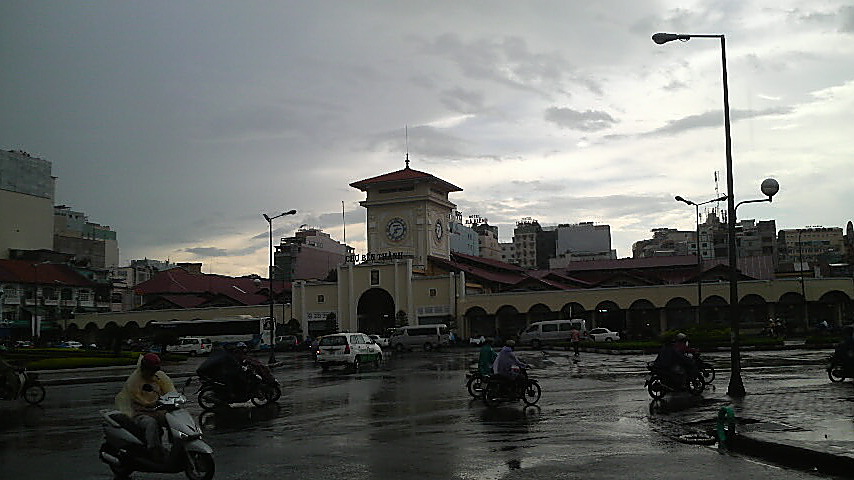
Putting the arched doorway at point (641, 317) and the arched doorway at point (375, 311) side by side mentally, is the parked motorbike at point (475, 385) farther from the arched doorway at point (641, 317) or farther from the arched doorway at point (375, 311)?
the arched doorway at point (375, 311)

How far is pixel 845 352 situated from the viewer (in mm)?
19109

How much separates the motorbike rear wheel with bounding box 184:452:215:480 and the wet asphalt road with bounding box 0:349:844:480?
1.80ft

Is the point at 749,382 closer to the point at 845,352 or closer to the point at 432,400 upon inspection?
the point at 845,352

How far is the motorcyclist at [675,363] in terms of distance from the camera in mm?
17047

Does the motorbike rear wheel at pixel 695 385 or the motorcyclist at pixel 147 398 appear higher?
the motorcyclist at pixel 147 398

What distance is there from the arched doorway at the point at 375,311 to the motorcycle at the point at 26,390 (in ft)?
182

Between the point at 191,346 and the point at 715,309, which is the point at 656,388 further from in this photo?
the point at 715,309

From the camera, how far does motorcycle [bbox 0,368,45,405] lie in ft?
62.3

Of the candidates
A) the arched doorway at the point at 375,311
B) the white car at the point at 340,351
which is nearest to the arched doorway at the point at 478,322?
the arched doorway at the point at 375,311

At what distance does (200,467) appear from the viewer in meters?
8.85

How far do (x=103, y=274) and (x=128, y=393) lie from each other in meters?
87.6

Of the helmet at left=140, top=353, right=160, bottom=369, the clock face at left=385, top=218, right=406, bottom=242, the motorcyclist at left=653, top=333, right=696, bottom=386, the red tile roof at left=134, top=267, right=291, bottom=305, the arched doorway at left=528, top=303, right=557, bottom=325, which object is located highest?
the clock face at left=385, top=218, right=406, bottom=242

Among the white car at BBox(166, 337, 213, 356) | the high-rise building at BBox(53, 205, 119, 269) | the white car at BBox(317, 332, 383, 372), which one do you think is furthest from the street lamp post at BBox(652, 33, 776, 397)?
the high-rise building at BBox(53, 205, 119, 269)

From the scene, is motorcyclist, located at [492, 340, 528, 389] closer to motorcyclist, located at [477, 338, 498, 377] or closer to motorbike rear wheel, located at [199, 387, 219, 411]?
motorcyclist, located at [477, 338, 498, 377]
